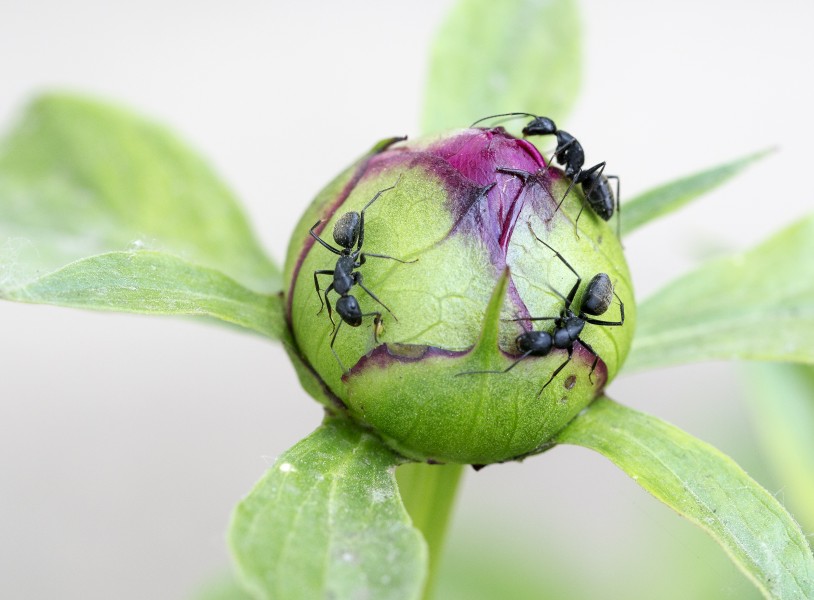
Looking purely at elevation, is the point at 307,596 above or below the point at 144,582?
above

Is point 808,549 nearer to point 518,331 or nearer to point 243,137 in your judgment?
point 518,331

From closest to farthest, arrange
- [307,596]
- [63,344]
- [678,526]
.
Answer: [307,596]
[678,526]
[63,344]

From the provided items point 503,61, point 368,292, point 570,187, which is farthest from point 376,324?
point 503,61

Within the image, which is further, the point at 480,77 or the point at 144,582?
the point at 144,582

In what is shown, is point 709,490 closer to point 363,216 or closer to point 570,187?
point 570,187

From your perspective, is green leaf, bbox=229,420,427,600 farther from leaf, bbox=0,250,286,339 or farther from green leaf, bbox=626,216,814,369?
green leaf, bbox=626,216,814,369

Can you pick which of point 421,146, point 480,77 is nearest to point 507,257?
point 421,146

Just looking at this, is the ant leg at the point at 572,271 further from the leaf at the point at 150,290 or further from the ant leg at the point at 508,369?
the leaf at the point at 150,290

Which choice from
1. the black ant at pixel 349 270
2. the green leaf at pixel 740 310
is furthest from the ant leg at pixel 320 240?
the green leaf at pixel 740 310
